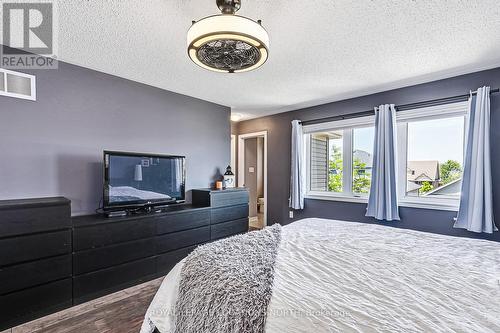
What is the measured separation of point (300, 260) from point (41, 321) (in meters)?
2.31

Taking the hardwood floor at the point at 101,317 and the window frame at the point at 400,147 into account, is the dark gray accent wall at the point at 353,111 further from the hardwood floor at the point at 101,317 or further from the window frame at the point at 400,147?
the hardwood floor at the point at 101,317

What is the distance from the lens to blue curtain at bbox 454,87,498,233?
2.54m

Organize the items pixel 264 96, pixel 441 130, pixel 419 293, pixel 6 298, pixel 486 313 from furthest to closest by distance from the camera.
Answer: pixel 264 96 → pixel 441 130 → pixel 6 298 → pixel 419 293 → pixel 486 313

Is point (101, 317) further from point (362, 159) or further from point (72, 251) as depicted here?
point (362, 159)

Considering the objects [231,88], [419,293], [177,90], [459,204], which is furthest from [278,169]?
[419,293]

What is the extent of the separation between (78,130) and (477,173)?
449 cm

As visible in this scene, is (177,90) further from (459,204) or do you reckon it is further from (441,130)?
(459,204)

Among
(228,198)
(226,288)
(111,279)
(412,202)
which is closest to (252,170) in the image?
(228,198)

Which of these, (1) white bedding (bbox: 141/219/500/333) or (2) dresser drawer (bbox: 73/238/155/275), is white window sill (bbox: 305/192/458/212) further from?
(2) dresser drawer (bbox: 73/238/155/275)

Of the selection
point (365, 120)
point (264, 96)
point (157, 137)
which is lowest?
point (157, 137)

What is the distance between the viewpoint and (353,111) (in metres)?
3.76

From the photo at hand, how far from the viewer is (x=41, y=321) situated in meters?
2.04

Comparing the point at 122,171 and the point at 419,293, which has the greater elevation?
the point at 122,171

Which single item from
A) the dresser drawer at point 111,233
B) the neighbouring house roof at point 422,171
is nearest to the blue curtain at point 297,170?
the neighbouring house roof at point 422,171
